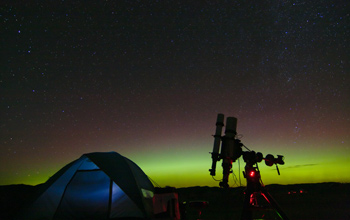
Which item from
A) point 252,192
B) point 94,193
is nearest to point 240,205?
point 252,192

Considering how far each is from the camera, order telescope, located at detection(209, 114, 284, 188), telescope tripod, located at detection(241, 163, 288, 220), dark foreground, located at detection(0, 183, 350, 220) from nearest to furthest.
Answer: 1. telescope tripod, located at detection(241, 163, 288, 220)
2. telescope, located at detection(209, 114, 284, 188)
3. dark foreground, located at detection(0, 183, 350, 220)

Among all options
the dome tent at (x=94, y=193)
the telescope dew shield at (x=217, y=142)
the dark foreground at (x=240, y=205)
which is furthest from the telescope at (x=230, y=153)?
the dome tent at (x=94, y=193)

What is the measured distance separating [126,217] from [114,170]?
4.76 feet

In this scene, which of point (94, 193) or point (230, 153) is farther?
point (94, 193)

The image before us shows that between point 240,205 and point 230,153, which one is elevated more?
point 230,153

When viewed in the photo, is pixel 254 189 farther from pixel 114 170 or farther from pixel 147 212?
pixel 114 170

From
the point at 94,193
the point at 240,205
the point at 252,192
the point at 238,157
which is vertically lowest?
the point at 240,205

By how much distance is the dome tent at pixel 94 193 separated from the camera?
268 inches

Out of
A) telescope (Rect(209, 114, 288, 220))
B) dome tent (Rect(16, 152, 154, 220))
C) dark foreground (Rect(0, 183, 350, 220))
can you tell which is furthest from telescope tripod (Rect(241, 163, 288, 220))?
dome tent (Rect(16, 152, 154, 220))

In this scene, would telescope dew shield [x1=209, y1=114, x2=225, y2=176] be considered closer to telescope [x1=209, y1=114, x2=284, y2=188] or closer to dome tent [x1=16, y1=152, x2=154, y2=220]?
telescope [x1=209, y1=114, x2=284, y2=188]

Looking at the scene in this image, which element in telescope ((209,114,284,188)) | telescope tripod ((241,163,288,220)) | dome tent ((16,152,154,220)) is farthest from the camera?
dome tent ((16,152,154,220))

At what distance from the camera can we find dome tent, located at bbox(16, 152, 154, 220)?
6.81 m

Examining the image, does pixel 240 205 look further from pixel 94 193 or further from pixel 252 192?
pixel 94 193

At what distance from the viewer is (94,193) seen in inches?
285
